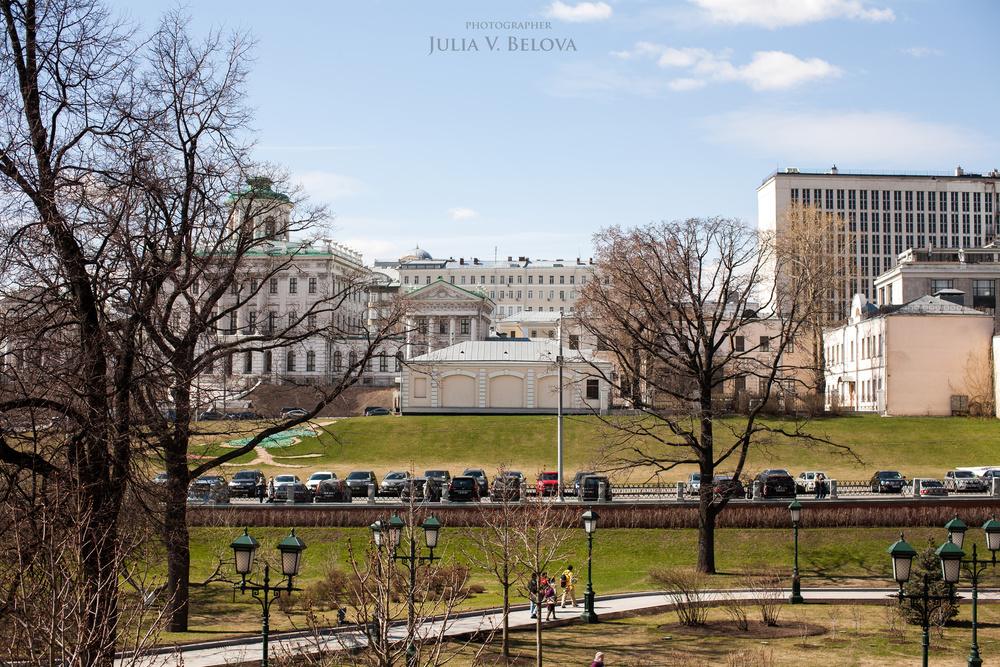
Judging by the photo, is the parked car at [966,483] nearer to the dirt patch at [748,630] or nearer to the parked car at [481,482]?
the parked car at [481,482]

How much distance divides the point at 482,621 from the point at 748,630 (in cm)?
708

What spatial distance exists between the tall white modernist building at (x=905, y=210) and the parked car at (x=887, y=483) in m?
94.0

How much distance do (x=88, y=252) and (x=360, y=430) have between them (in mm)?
47463

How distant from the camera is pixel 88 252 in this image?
15.7m

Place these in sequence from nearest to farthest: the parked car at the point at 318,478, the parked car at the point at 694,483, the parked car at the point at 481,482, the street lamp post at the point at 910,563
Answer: the street lamp post at the point at 910,563 → the parked car at the point at 694,483 → the parked car at the point at 481,482 → the parked car at the point at 318,478

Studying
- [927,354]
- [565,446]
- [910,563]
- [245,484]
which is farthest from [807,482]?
[910,563]

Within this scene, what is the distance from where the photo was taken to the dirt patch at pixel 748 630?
22.3 metres

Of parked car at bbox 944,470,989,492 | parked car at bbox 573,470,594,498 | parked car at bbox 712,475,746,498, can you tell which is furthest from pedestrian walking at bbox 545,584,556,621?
parked car at bbox 944,470,989,492

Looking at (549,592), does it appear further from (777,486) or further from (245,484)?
(245,484)

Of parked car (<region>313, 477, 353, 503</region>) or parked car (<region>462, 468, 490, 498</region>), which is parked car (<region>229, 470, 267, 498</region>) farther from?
parked car (<region>462, 468, 490, 498</region>)

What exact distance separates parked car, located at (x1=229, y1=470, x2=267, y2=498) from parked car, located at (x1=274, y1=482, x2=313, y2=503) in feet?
5.24

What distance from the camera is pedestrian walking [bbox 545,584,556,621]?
2489 centimetres

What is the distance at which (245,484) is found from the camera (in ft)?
138

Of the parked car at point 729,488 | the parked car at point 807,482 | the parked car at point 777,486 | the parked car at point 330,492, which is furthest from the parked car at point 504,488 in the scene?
the parked car at point 807,482
